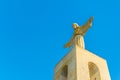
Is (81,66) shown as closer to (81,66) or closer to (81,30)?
(81,66)

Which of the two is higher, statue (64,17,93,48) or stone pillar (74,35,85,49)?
statue (64,17,93,48)

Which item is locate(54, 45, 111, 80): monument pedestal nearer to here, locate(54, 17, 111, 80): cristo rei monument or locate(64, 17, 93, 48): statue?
locate(54, 17, 111, 80): cristo rei monument

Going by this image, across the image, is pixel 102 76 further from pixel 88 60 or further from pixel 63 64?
pixel 63 64

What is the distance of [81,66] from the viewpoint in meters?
16.3

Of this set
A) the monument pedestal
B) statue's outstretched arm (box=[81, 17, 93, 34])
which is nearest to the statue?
statue's outstretched arm (box=[81, 17, 93, 34])

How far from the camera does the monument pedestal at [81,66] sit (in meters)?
16.1

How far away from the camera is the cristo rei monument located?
16031mm

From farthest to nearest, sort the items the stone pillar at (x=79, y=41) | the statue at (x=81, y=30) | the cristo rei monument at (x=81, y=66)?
the statue at (x=81, y=30) → the stone pillar at (x=79, y=41) → the cristo rei monument at (x=81, y=66)

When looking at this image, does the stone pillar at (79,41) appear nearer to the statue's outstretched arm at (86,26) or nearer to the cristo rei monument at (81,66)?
the cristo rei monument at (81,66)

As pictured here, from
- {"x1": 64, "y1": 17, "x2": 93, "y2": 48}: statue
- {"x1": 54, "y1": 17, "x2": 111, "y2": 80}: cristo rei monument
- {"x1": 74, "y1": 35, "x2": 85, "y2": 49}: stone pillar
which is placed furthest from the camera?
{"x1": 64, "y1": 17, "x2": 93, "y2": 48}: statue

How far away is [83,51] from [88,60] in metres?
0.72

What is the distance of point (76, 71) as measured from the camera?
1573cm

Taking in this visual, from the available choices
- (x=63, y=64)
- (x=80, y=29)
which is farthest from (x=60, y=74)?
(x=80, y=29)

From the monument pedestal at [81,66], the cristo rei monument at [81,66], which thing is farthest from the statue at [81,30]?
the monument pedestal at [81,66]
